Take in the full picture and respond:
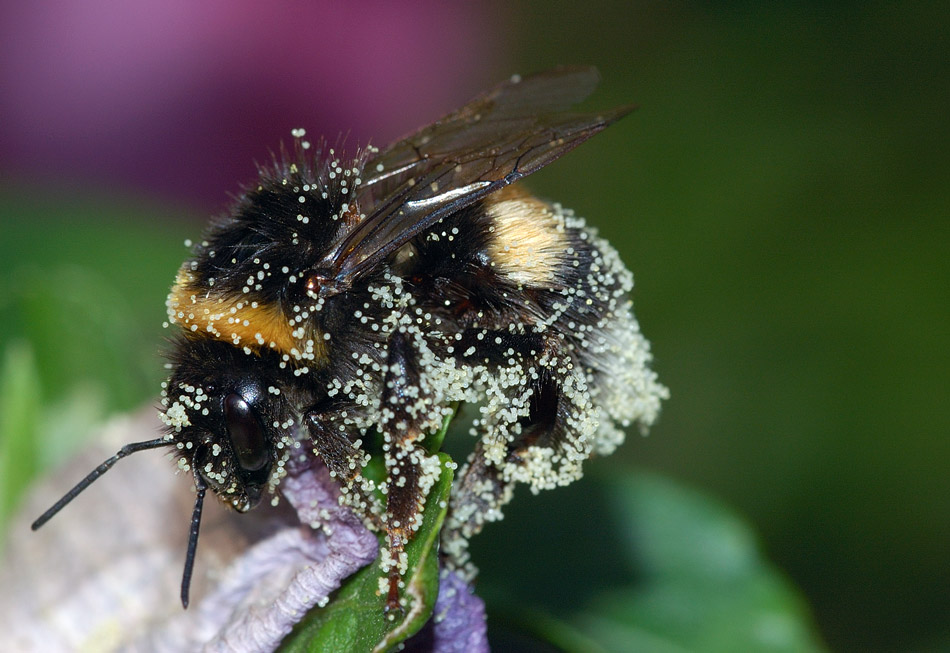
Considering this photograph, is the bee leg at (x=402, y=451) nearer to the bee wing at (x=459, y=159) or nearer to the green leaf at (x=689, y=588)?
the bee wing at (x=459, y=159)

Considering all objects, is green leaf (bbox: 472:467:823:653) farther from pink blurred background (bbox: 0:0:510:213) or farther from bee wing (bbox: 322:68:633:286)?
pink blurred background (bbox: 0:0:510:213)

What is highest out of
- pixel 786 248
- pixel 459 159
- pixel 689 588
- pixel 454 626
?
pixel 459 159

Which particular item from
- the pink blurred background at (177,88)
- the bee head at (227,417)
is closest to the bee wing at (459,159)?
the bee head at (227,417)

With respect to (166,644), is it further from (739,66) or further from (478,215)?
(739,66)

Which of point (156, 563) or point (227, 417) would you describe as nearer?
point (227, 417)


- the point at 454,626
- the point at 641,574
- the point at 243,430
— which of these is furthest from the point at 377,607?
the point at 641,574

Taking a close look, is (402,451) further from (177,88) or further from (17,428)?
(177,88)

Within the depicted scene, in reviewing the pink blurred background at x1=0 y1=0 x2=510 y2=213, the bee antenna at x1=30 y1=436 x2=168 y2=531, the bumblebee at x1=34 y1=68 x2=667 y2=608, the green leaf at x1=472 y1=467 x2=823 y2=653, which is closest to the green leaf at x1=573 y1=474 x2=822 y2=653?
the green leaf at x1=472 y1=467 x2=823 y2=653
